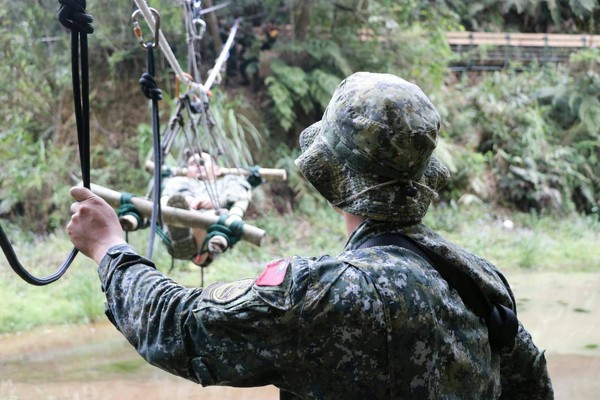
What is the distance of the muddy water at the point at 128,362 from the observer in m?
4.25

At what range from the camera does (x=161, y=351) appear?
3.28 ft

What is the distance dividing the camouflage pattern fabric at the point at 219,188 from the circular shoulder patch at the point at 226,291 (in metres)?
2.72

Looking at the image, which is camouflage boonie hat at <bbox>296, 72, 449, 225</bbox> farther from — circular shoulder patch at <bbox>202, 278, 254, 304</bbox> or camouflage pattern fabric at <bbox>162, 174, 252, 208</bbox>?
camouflage pattern fabric at <bbox>162, 174, 252, 208</bbox>

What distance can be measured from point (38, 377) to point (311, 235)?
389cm

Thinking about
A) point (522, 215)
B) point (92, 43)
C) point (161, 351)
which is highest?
point (161, 351)

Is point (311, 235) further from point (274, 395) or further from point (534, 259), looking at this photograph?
point (274, 395)

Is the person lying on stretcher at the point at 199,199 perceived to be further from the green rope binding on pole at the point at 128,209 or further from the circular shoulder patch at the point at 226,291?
the circular shoulder patch at the point at 226,291

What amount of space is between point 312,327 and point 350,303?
60mm

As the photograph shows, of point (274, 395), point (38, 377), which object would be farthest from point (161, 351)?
point (38, 377)

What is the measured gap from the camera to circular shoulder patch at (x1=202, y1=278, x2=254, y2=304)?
3.27 ft

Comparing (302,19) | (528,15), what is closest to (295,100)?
(302,19)

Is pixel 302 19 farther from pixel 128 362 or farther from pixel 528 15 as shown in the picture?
pixel 528 15

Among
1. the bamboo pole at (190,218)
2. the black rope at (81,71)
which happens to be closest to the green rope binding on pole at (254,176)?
the bamboo pole at (190,218)

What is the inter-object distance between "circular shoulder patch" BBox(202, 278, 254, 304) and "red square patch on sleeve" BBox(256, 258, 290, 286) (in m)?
0.02
